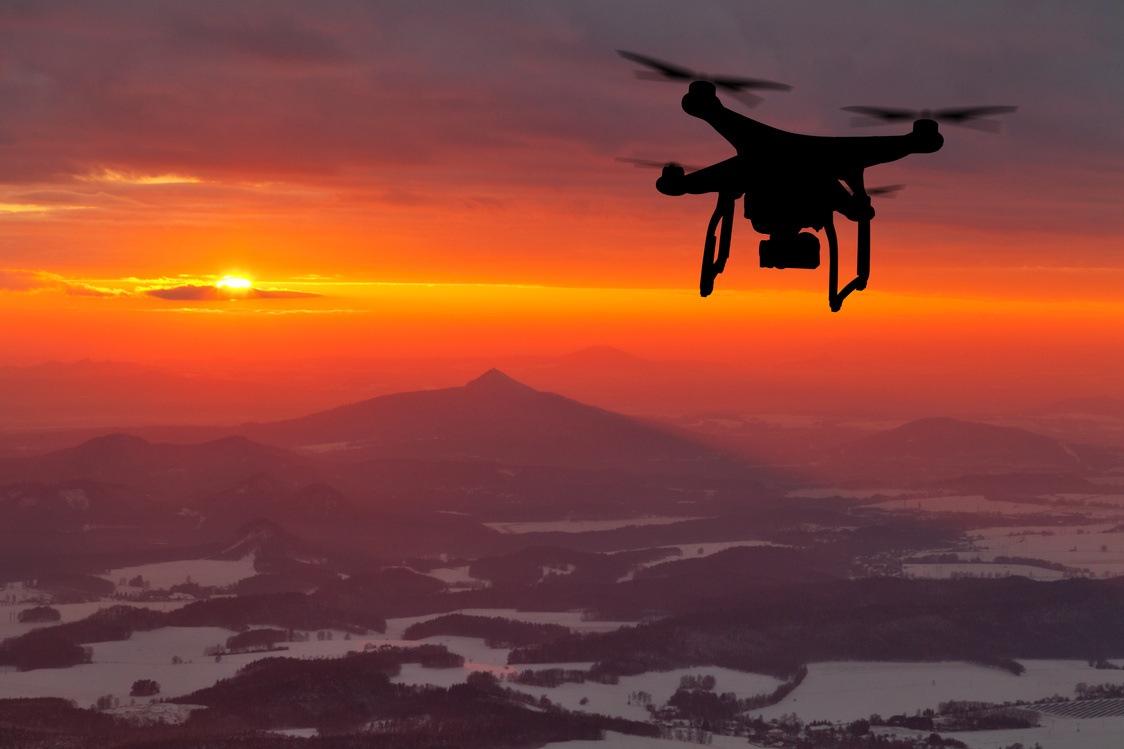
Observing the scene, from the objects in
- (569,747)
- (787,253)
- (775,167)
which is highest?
(775,167)

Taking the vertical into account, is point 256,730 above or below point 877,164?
below

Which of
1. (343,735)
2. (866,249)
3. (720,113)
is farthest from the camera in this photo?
(343,735)

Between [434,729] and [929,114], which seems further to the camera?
[434,729]

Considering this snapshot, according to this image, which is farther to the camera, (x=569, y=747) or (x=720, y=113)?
(x=569, y=747)

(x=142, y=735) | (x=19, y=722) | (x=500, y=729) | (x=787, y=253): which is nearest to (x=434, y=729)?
(x=500, y=729)

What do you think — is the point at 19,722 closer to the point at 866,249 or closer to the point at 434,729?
the point at 434,729

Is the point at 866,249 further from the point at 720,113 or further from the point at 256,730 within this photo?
→ the point at 256,730

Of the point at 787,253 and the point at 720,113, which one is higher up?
the point at 720,113

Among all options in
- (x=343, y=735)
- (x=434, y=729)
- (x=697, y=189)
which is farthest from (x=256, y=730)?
(x=697, y=189)

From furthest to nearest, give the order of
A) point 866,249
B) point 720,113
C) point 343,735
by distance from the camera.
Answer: point 343,735 < point 866,249 < point 720,113
